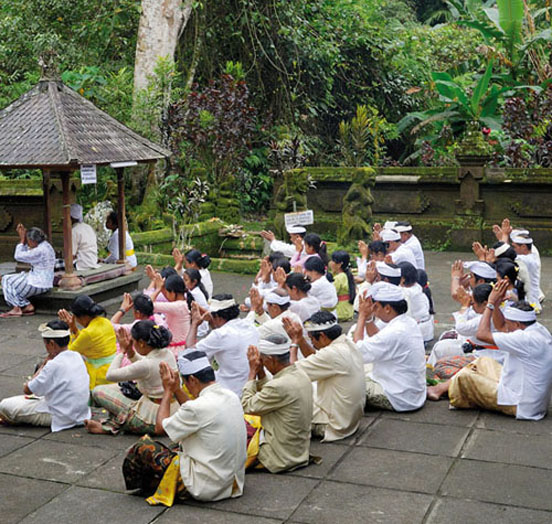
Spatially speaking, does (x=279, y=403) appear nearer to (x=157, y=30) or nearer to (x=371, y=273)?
(x=371, y=273)

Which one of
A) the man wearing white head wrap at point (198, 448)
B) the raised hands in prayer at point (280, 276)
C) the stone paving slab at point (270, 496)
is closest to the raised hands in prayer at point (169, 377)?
the man wearing white head wrap at point (198, 448)

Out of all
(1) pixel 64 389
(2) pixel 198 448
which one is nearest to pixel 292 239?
(1) pixel 64 389

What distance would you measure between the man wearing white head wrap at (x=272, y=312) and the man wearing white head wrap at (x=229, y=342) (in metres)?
0.20

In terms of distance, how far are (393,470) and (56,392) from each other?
9.96 ft

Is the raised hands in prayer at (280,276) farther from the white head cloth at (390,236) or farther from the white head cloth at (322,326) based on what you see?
the white head cloth at (390,236)

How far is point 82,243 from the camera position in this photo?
42.3 feet

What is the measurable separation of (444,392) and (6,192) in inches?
429

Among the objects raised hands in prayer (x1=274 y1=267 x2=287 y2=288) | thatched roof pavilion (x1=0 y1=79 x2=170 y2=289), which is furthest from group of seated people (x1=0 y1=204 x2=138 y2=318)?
raised hands in prayer (x1=274 y1=267 x2=287 y2=288)

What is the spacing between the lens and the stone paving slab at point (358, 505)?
5677mm

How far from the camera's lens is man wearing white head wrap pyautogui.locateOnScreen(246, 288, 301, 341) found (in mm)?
8023

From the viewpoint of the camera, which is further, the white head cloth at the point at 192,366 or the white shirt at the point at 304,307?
the white shirt at the point at 304,307

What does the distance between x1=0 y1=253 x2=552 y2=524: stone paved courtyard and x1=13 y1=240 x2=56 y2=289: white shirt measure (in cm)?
462

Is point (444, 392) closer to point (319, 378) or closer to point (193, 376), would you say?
point (319, 378)

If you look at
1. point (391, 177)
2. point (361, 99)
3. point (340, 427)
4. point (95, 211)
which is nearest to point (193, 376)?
point (340, 427)
